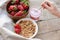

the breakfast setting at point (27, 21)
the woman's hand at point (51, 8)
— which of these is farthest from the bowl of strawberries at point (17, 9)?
the woman's hand at point (51, 8)

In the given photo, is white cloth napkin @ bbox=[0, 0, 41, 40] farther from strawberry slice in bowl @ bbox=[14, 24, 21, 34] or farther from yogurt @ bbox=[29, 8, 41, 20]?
yogurt @ bbox=[29, 8, 41, 20]

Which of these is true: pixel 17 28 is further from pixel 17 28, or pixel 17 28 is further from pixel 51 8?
pixel 51 8

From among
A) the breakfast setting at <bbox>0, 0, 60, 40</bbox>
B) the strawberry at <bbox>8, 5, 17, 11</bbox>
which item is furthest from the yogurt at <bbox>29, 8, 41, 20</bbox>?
the strawberry at <bbox>8, 5, 17, 11</bbox>

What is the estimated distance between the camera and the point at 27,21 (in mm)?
1275

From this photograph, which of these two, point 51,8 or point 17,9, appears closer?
point 51,8

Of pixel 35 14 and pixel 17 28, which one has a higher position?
pixel 35 14

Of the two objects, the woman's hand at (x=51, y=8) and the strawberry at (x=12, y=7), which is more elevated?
the strawberry at (x=12, y=7)

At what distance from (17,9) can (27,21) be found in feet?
0.40

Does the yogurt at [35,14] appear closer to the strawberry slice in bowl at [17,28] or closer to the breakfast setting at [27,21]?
the breakfast setting at [27,21]

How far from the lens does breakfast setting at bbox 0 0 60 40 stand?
3.82ft

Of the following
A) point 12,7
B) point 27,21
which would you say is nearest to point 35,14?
point 27,21

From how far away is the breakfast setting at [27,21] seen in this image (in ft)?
3.82

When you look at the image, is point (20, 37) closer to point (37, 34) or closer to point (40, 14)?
point (37, 34)

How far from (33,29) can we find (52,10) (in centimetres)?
21
